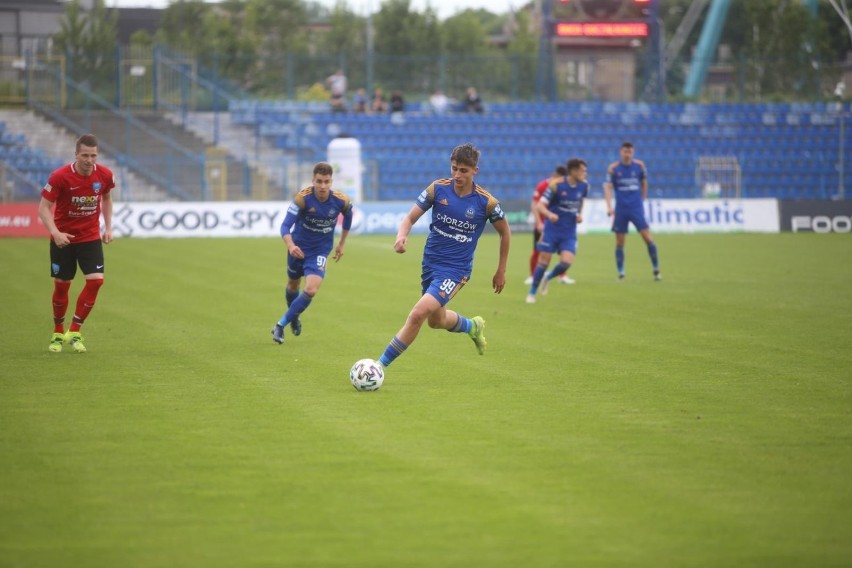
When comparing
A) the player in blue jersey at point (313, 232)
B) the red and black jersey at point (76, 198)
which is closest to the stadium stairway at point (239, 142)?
the player in blue jersey at point (313, 232)

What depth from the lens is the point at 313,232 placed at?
12.7 meters

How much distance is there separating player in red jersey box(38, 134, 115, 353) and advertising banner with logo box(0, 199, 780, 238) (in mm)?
21086

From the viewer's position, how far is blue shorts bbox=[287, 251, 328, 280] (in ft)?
41.8

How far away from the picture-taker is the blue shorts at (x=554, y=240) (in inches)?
704

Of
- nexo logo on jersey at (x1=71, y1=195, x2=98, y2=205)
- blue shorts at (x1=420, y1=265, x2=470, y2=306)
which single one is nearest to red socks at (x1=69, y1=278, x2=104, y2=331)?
nexo logo on jersey at (x1=71, y1=195, x2=98, y2=205)

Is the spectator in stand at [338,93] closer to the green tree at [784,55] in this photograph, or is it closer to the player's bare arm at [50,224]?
the green tree at [784,55]

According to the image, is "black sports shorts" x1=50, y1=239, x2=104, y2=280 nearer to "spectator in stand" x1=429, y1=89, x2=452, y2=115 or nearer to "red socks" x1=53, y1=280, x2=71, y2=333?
"red socks" x1=53, y1=280, x2=71, y2=333

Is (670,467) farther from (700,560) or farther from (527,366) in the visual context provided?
(527,366)

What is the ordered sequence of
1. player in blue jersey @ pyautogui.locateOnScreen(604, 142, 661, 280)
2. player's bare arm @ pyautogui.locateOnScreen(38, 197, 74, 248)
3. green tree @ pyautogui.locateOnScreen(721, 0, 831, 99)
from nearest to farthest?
player's bare arm @ pyautogui.locateOnScreen(38, 197, 74, 248), player in blue jersey @ pyautogui.locateOnScreen(604, 142, 661, 280), green tree @ pyautogui.locateOnScreen(721, 0, 831, 99)

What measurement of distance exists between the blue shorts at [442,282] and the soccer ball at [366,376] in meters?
0.81

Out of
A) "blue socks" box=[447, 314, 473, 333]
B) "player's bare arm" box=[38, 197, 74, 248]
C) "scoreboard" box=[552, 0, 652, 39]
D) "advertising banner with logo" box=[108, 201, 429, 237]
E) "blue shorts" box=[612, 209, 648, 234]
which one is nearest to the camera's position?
"blue socks" box=[447, 314, 473, 333]

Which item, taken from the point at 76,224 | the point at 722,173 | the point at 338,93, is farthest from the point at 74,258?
the point at 722,173

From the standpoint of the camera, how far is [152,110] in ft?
141

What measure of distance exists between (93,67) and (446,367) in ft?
116
